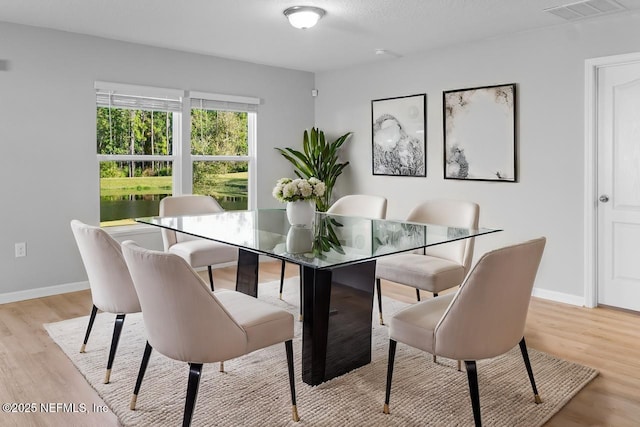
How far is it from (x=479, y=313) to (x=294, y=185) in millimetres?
1532

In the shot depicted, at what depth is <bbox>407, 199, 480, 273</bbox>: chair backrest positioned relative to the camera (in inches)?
133

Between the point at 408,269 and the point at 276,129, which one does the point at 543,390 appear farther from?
the point at 276,129

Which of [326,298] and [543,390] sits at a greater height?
[326,298]

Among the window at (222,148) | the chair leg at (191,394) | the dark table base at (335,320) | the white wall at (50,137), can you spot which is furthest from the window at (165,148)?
the chair leg at (191,394)

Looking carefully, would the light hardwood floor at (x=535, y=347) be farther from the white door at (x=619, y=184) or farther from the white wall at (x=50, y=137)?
the white wall at (x=50, y=137)

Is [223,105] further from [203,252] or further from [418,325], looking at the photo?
[418,325]

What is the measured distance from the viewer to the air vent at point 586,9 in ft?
11.3

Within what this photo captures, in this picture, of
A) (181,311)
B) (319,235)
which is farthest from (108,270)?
(319,235)

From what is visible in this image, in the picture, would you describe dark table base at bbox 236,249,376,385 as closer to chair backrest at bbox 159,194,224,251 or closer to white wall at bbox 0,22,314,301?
chair backrest at bbox 159,194,224,251

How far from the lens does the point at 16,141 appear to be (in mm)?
4133

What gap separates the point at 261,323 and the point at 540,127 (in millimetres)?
3218

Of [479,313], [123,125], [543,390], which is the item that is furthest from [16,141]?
[543,390]

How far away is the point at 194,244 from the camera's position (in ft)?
13.0

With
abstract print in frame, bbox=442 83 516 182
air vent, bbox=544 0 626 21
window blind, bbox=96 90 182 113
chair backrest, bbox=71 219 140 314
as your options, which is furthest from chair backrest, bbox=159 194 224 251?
air vent, bbox=544 0 626 21
